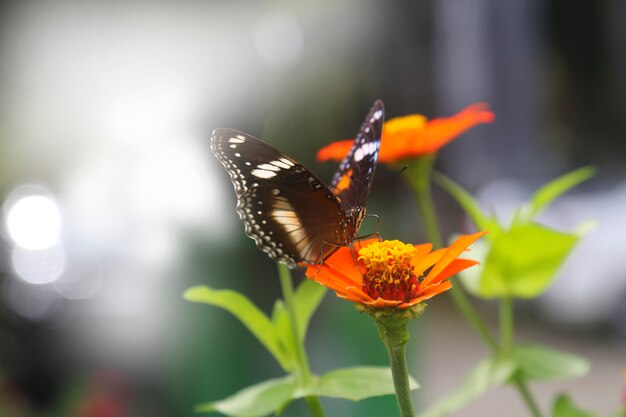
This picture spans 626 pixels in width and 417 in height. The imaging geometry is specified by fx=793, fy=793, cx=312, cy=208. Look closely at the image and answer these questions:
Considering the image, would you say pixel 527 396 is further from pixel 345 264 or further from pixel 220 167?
pixel 220 167

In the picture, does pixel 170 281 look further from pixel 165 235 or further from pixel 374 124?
pixel 374 124

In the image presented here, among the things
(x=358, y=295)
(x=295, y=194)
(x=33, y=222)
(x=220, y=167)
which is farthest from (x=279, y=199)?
(x=33, y=222)

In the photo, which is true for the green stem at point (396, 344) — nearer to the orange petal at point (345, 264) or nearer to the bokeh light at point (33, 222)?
the orange petal at point (345, 264)

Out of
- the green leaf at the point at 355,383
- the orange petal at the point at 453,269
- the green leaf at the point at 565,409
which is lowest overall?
the green leaf at the point at 565,409

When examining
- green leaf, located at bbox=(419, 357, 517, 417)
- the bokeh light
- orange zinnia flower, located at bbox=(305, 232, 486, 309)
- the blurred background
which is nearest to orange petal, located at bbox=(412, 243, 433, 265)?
orange zinnia flower, located at bbox=(305, 232, 486, 309)

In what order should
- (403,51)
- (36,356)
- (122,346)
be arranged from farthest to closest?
(403,51) < (36,356) < (122,346)

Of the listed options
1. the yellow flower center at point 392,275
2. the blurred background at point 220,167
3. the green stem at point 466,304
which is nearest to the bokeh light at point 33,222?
the blurred background at point 220,167

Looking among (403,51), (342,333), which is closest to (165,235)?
(342,333)
